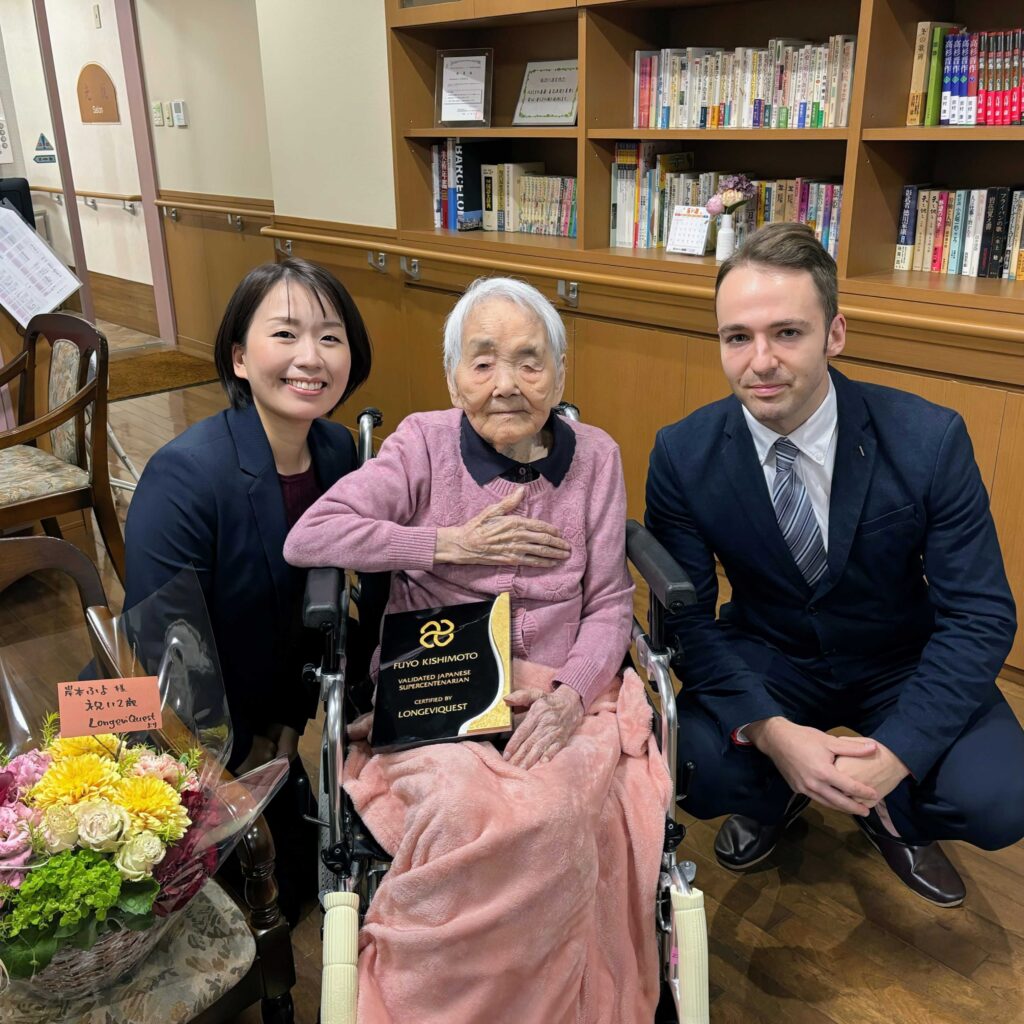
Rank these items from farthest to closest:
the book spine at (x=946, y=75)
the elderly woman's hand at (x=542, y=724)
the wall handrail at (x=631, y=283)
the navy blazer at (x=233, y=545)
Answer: the book spine at (x=946, y=75) → the wall handrail at (x=631, y=283) → the navy blazer at (x=233, y=545) → the elderly woman's hand at (x=542, y=724)

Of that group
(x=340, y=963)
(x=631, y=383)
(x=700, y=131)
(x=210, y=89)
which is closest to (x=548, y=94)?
(x=700, y=131)

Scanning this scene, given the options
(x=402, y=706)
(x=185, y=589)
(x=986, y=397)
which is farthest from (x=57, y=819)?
(x=986, y=397)

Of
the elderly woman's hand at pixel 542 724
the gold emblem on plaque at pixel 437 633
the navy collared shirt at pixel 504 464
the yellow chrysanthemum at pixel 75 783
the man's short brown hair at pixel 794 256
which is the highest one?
the man's short brown hair at pixel 794 256

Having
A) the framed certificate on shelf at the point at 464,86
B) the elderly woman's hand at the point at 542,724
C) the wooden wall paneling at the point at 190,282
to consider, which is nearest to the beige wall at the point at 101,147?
the wooden wall paneling at the point at 190,282

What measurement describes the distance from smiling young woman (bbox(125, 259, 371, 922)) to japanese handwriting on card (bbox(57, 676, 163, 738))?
1.49 ft

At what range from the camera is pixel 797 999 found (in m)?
1.62

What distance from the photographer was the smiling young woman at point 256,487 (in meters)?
1.62

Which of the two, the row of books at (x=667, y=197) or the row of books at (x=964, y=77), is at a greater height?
the row of books at (x=964, y=77)

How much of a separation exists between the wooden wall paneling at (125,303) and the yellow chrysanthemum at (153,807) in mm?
5989

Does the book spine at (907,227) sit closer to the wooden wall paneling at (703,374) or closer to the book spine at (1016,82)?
the book spine at (1016,82)

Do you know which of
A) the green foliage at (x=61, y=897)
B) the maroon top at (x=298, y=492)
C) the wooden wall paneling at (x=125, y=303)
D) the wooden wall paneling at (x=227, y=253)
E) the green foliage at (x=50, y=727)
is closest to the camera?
the green foliage at (x=61, y=897)

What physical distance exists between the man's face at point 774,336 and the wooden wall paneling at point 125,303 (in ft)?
18.7

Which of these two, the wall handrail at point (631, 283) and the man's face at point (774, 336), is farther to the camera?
the wall handrail at point (631, 283)

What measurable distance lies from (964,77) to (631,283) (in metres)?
1.02
